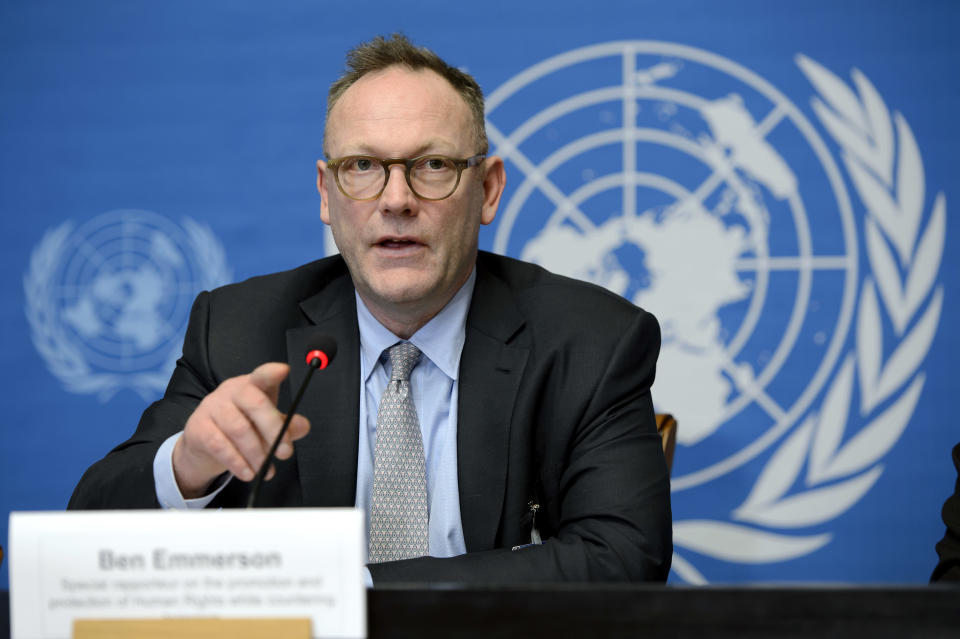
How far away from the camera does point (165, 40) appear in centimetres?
314

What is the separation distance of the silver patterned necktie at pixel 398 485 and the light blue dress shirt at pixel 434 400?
28 millimetres

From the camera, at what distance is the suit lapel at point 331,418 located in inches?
75.0

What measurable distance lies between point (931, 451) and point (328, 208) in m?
2.16

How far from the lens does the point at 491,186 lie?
219cm

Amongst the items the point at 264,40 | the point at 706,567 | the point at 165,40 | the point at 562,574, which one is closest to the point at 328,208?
the point at 562,574

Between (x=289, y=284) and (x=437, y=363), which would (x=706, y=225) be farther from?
(x=289, y=284)

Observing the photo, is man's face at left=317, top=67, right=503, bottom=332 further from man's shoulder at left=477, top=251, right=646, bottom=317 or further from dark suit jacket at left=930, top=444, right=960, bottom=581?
dark suit jacket at left=930, top=444, right=960, bottom=581

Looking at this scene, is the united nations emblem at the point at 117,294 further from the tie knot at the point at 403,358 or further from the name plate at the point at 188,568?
the name plate at the point at 188,568

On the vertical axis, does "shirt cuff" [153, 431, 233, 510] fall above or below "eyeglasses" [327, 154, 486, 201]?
below

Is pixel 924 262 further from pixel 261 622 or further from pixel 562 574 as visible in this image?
pixel 261 622

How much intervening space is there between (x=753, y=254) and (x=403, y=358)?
1.45 meters

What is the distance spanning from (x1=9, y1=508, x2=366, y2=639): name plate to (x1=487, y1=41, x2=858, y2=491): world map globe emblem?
2162 millimetres

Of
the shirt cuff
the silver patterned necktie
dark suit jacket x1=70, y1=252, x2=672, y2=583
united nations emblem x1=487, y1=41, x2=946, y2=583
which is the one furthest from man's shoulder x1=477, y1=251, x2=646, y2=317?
the shirt cuff

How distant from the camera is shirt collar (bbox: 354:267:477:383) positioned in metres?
2.00
